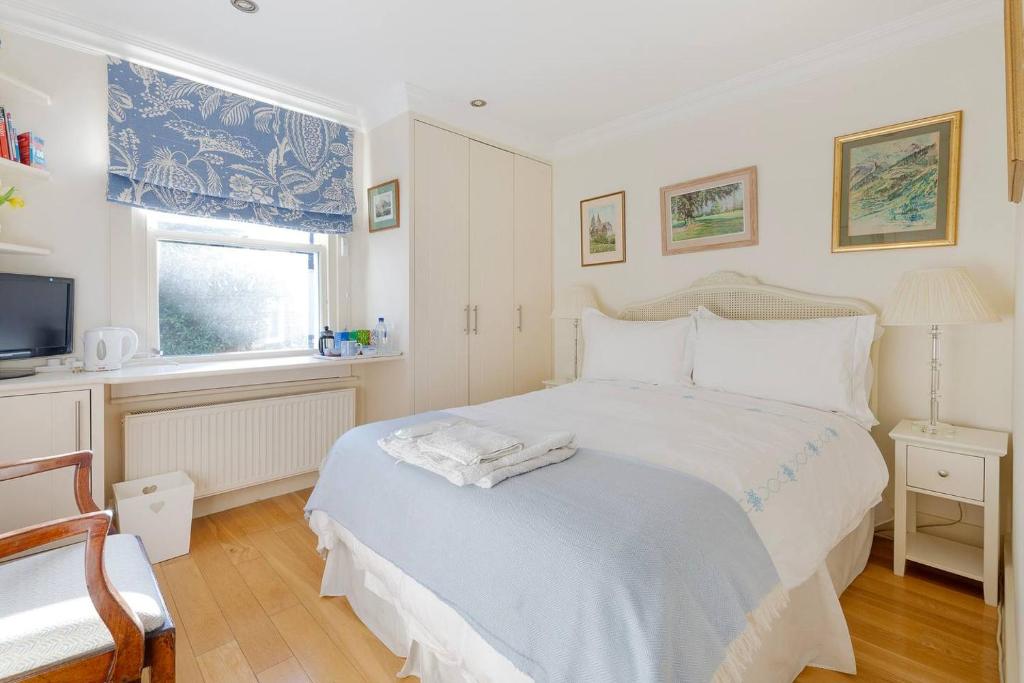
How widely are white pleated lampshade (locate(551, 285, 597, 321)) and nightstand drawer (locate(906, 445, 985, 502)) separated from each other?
6.62 feet

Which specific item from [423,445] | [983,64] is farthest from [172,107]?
[983,64]

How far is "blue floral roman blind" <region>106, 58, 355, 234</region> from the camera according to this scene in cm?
254

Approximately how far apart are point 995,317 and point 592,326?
6.44 feet

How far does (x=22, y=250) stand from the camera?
2148mm

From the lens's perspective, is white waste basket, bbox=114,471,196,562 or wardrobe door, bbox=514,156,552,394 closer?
white waste basket, bbox=114,471,196,562

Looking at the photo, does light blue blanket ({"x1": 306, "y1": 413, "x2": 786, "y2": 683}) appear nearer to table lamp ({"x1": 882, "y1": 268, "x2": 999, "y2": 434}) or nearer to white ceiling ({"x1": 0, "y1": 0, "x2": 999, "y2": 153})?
table lamp ({"x1": 882, "y1": 268, "x2": 999, "y2": 434})

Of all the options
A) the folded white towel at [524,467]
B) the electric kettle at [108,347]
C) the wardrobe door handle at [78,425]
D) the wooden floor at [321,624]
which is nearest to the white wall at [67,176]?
the electric kettle at [108,347]

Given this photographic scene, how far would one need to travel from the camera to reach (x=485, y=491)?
1382 millimetres

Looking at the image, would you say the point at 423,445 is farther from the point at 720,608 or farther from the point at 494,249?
the point at 494,249

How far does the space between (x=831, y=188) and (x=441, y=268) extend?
93.2 inches

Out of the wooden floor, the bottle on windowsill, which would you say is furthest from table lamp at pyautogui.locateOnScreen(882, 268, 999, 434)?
the bottle on windowsill

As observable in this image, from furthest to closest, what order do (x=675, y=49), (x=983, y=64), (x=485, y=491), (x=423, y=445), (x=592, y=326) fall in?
(x=592, y=326)
(x=675, y=49)
(x=983, y=64)
(x=423, y=445)
(x=485, y=491)

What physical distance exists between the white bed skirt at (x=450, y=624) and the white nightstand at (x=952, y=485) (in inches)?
15.9

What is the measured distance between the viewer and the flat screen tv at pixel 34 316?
6.99 ft
